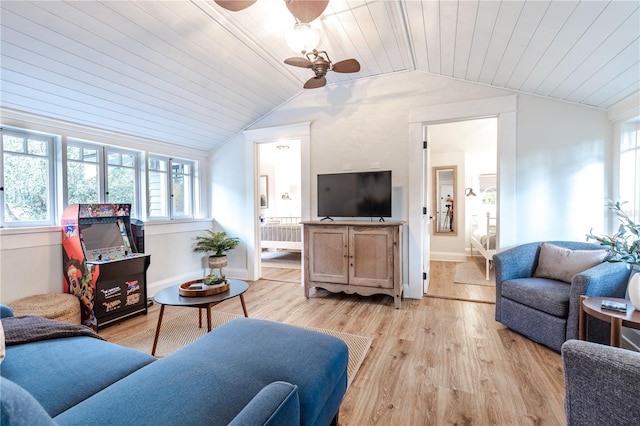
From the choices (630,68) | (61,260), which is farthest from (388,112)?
(61,260)

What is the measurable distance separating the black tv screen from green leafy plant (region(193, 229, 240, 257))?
5.31ft

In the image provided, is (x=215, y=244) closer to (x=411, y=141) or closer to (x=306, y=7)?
(x=411, y=141)

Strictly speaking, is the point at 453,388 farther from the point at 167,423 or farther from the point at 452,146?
the point at 452,146

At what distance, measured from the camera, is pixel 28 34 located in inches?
78.2

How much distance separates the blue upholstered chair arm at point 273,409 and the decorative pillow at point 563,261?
2.85 metres

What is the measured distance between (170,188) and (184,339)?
8.40 feet

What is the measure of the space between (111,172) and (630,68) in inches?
207

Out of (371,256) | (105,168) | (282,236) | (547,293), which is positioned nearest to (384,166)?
(371,256)

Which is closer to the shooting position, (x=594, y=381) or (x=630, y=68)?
(x=594, y=381)

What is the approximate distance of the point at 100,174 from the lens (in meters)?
3.37

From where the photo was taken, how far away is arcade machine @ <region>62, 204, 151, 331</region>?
8.89ft

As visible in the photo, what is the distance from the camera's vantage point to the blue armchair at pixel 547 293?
6.83ft

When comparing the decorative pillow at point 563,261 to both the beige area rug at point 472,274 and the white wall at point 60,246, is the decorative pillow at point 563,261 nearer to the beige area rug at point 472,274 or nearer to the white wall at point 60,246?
the beige area rug at point 472,274

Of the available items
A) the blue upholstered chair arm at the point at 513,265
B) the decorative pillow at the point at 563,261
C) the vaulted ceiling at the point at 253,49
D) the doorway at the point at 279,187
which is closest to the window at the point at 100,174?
the vaulted ceiling at the point at 253,49
